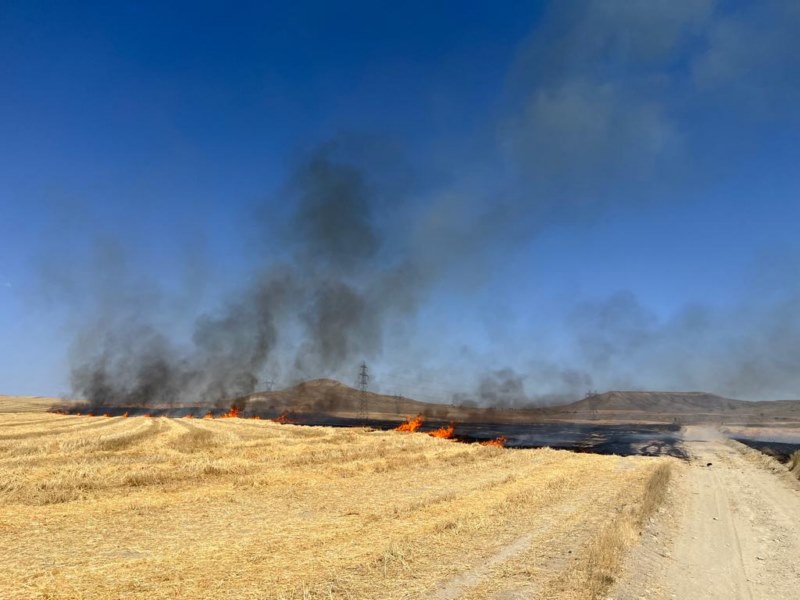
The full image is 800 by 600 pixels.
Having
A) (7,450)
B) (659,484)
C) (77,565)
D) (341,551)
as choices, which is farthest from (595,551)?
(7,450)

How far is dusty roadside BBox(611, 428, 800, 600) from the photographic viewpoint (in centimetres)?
1048

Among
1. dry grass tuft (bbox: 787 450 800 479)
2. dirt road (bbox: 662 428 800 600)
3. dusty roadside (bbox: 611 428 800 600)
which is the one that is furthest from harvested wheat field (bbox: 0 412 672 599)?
dry grass tuft (bbox: 787 450 800 479)

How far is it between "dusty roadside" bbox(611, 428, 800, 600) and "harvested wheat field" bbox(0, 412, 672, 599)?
75 centimetres

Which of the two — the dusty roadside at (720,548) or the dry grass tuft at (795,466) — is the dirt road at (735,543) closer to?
the dusty roadside at (720,548)

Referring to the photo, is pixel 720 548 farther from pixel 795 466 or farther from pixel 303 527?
pixel 795 466

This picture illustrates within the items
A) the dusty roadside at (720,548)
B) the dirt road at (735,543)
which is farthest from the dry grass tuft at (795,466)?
the dusty roadside at (720,548)

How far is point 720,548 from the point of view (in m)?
13.8

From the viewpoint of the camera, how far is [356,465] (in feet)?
91.2

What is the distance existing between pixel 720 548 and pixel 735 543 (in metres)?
1.02

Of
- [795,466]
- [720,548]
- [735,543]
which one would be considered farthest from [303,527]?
[795,466]

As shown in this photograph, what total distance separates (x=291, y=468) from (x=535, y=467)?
48.7ft

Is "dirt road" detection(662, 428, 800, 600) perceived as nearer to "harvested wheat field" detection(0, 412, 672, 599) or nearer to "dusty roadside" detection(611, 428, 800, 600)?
"dusty roadside" detection(611, 428, 800, 600)

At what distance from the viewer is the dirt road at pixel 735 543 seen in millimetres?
10633

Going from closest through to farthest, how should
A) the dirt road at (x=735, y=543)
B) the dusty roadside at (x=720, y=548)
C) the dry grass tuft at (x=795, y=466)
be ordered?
the dusty roadside at (x=720, y=548)
the dirt road at (x=735, y=543)
the dry grass tuft at (x=795, y=466)
